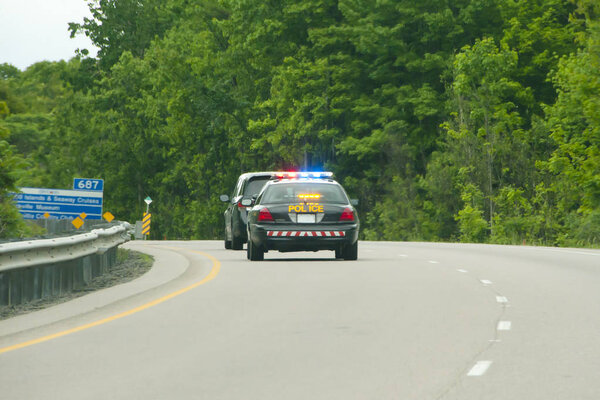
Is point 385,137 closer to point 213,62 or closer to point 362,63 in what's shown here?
point 362,63

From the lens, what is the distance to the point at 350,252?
978 inches

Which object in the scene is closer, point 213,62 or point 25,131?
point 213,62

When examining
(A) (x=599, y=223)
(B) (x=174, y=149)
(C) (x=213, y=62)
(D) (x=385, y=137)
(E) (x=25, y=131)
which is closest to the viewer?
(A) (x=599, y=223)

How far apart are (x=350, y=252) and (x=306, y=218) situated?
5.52 ft

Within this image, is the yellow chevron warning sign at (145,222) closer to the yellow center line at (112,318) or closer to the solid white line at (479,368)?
the yellow center line at (112,318)

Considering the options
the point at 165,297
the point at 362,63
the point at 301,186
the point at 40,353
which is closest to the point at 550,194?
the point at 362,63

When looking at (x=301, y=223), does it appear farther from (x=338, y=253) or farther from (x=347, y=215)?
(x=338, y=253)

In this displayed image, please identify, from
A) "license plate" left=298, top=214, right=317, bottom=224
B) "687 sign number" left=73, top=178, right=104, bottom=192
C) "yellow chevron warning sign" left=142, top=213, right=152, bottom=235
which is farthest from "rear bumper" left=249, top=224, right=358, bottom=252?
"yellow chevron warning sign" left=142, top=213, right=152, bottom=235

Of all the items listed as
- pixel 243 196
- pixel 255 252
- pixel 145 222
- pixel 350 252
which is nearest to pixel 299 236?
pixel 255 252

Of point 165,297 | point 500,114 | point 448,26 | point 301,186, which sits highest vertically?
point 448,26

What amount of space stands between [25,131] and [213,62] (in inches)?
1380

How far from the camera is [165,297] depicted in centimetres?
1585

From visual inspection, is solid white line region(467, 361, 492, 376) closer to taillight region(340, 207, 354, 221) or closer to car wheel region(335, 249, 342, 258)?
taillight region(340, 207, 354, 221)

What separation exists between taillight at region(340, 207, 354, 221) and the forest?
7.08m
